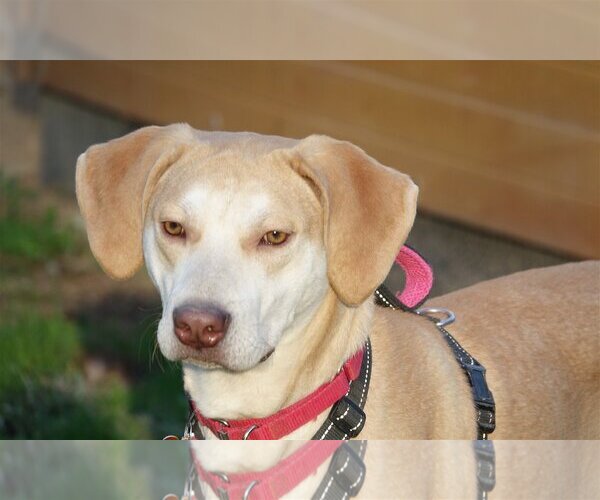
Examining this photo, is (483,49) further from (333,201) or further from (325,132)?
(333,201)

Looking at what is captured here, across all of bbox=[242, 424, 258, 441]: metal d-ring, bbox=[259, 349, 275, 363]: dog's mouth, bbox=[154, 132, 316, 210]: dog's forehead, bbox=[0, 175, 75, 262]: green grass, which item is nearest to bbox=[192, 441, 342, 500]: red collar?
bbox=[242, 424, 258, 441]: metal d-ring

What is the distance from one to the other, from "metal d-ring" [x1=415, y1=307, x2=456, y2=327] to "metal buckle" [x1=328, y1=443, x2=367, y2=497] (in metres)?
0.70

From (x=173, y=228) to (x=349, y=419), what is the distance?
0.73 metres

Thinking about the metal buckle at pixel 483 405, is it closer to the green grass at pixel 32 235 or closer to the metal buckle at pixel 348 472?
the metal buckle at pixel 348 472

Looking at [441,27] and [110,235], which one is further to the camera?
[441,27]

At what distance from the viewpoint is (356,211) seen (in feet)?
11.7

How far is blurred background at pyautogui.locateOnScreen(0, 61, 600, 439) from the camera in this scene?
6770mm

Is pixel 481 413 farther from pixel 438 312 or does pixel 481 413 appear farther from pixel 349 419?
pixel 349 419

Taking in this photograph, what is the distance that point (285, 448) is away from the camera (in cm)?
350

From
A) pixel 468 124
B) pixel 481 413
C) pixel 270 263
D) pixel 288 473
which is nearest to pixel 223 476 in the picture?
pixel 288 473

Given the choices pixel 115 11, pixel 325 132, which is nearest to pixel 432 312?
pixel 325 132

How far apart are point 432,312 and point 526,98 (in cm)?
333

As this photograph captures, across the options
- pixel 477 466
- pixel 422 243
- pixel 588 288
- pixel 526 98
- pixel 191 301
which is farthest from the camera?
pixel 422 243

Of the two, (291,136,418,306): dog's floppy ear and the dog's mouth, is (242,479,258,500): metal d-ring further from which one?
(291,136,418,306): dog's floppy ear
